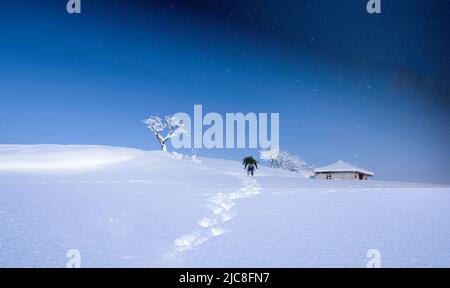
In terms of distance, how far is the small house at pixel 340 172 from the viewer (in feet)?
120

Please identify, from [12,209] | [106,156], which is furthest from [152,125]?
[12,209]

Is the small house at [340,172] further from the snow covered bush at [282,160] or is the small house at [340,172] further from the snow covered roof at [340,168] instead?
the snow covered bush at [282,160]

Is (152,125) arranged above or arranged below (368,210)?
above

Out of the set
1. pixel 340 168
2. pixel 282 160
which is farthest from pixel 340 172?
pixel 282 160

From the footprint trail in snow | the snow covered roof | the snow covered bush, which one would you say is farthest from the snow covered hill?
the snow covered bush

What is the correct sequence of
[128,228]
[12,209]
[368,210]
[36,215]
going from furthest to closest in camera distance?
[368,210], [12,209], [36,215], [128,228]

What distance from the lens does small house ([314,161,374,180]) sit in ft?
120

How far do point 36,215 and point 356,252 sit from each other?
4.01m

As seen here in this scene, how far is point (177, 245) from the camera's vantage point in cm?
336

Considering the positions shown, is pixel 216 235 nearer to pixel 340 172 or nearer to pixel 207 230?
pixel 207 230

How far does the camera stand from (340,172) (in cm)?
3653

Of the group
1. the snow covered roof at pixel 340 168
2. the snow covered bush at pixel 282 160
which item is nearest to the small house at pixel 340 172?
the snow covered roof at pixel 340 168

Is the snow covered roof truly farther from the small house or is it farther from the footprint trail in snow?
the footprint trail in snow
